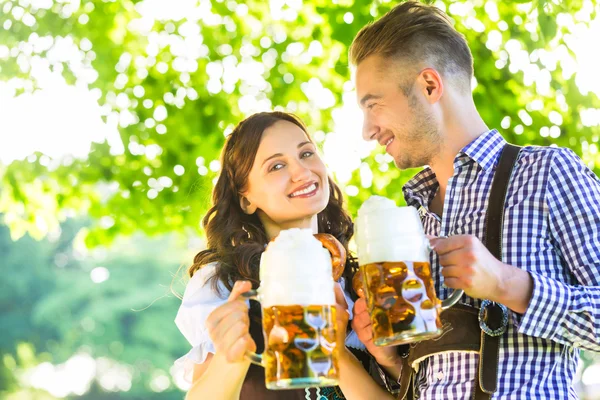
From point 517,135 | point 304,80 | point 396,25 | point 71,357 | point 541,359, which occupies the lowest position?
point 541,359

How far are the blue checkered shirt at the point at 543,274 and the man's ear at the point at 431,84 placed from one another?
15.8 inches

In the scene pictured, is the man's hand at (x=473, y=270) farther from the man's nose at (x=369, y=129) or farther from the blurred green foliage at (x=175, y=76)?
the blurred green foliage at (x=175, y=76)

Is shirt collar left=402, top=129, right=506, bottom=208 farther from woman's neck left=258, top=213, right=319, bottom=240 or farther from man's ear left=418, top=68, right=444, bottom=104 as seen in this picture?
woman's neck left=258, top=213, right=319, bottom=240

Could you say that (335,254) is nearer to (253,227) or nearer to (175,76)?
(253,227)

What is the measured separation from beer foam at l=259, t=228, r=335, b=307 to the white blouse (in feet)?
2.60

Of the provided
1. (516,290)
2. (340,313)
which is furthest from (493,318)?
(340,313)

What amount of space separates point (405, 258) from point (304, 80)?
4823 mm

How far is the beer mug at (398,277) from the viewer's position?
1969mm

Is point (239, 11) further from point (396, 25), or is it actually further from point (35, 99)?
point (396, 25)

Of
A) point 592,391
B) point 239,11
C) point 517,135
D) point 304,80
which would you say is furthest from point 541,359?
point 592,391

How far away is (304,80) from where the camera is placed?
6680 mm

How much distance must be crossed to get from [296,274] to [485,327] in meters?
0.68

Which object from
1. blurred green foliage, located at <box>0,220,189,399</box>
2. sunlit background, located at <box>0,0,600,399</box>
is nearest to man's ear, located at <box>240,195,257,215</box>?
sunlit background, located at <box>0,0,600,399</box>

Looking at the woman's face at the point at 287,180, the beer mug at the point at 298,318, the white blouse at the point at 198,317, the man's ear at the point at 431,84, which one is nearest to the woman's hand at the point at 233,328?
the beer mug at the point at 298,318
